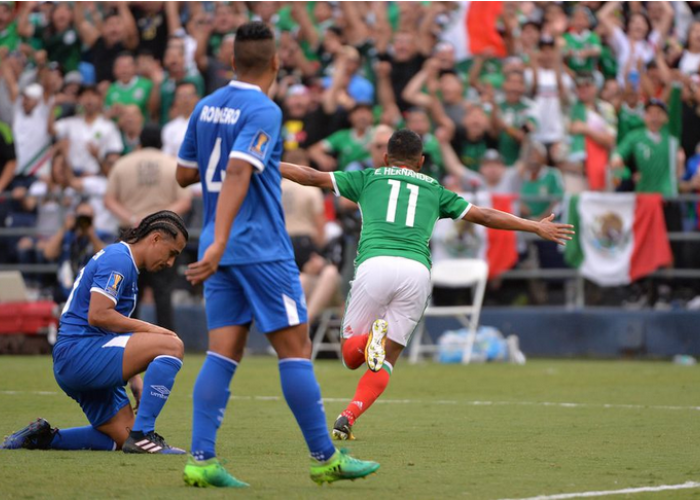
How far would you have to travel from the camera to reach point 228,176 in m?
5.76

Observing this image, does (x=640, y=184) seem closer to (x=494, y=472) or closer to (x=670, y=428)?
(x=670, y=428)

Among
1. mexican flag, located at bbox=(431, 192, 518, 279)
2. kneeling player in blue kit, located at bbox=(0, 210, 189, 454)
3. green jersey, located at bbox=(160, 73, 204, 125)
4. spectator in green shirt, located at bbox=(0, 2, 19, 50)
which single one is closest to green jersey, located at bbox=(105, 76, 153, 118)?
green jersey, located at bbox=(160, 73, 204, 125)

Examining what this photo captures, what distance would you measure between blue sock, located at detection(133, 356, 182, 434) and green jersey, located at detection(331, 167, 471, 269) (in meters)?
1.89

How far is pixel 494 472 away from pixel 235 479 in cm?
140

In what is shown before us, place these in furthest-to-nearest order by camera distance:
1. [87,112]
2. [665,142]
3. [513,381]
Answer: [87,112] → [665,142] → [513,381]

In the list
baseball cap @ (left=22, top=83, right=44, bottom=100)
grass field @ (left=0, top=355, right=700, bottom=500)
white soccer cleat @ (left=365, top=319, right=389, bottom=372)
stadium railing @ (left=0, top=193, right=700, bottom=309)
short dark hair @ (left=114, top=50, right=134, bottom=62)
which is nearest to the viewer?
grass field @ (left=0, top=355, right=700, bottom=500)

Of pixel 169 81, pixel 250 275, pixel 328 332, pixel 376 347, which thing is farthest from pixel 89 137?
pixel 250 275

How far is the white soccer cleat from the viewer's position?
27.9 feet

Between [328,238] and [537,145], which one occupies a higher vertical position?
[537,145]

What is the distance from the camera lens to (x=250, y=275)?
5863mm

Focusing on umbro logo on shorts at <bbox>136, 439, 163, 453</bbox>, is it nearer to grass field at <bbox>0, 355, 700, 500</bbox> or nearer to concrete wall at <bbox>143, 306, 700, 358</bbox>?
grass field at <bbox>0, 355, 700, 500</bbox>

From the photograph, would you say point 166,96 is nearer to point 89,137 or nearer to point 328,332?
point 89,137

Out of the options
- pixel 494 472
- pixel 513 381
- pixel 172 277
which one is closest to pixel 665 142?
pixel 513 381

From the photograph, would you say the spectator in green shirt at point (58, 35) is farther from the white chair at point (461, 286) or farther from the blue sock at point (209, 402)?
the blue sock at point (209, 402)
